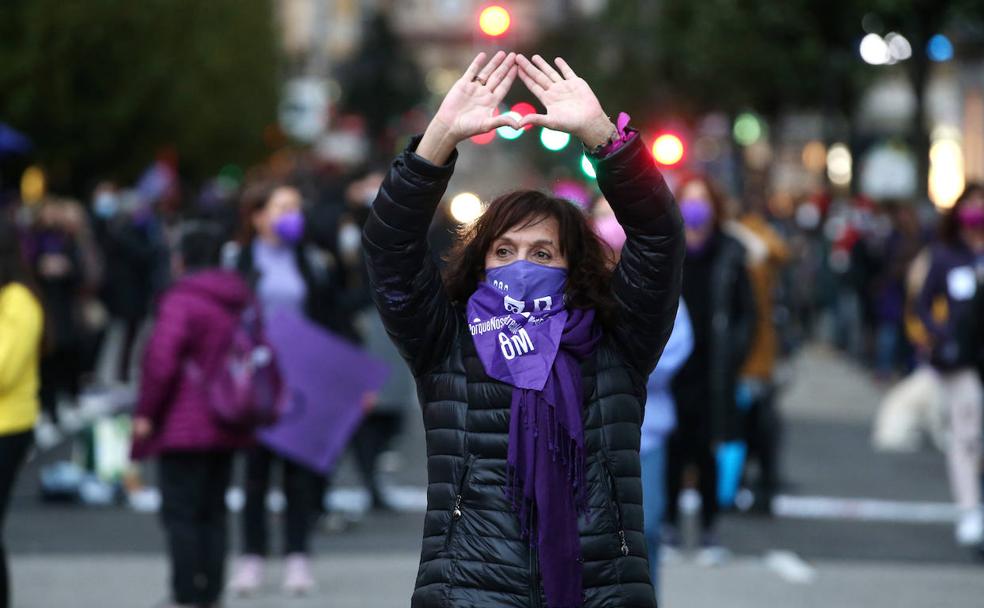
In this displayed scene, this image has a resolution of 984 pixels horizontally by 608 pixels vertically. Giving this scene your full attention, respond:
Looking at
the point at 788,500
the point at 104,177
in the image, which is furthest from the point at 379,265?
the point at 104,177

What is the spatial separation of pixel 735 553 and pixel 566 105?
6660 mm

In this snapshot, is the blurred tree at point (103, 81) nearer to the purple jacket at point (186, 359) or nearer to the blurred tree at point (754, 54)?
the blurred tree at point (754, 54)

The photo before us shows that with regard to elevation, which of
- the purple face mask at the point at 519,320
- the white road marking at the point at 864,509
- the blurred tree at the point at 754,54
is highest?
the blurred tree at the point at 754,54

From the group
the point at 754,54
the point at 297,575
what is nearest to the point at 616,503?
the point at 297,575

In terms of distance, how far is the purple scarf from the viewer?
4.48m

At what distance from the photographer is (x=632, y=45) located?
44656 mm

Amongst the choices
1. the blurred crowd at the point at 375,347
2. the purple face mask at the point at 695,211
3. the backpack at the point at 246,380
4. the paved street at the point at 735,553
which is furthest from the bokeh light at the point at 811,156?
the backpack at the point at 246,380

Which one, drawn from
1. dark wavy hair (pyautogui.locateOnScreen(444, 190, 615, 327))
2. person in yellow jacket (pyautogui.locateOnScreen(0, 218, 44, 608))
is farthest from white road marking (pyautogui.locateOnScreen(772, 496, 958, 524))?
dark wavy hair (pyautogui.locateOnScreen(444, 190, 615, 327))

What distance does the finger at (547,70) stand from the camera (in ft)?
14.7

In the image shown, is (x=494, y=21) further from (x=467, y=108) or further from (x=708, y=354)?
(x=467, y=108)

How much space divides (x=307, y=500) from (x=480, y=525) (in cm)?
502

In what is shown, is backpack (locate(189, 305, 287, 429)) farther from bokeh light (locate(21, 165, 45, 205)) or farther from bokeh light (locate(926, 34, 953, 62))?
bokeh light (locate(21, 165, 45, 205))

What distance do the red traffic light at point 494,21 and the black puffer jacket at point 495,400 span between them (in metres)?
3.11

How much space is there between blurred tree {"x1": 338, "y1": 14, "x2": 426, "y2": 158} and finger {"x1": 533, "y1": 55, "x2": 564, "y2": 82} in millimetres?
81109
